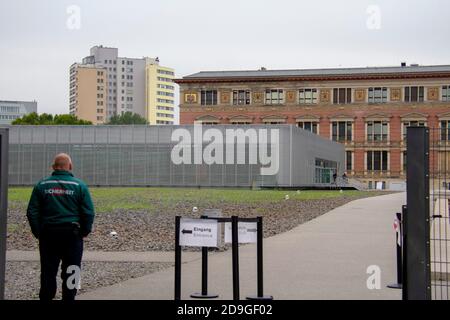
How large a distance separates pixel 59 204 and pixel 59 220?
0.68 ft

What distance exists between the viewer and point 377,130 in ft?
329

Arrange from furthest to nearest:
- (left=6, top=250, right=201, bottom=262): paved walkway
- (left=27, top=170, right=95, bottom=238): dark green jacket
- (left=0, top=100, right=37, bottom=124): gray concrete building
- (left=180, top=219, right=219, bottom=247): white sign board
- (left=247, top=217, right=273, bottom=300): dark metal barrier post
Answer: (left=0, top=100, right=37, bottom=124): gray concrete building → (left=6, top=250, right=201, bottom=262): paved walkway → (left=247, top=217, right=273, bottom=300): dark metal barrier post → (left=180, top=219, right=219, bottom=247): white sign board → (left=27, top=170, right=95, bottom=238): dark green jacket

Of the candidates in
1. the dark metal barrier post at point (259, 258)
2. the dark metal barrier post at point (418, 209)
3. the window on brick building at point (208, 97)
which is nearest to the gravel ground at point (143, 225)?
the dark metal barrier post at point (259, 258)

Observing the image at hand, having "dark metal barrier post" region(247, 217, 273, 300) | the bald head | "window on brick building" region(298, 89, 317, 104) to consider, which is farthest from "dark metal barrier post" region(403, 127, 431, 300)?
"window on brick building" region(298, 89, 317, 104)

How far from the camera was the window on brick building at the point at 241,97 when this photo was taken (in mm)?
103125

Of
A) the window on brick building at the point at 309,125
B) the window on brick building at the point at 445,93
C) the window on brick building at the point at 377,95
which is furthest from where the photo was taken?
the window on brick building at the point at 309,125

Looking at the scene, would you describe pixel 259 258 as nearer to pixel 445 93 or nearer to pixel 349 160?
pixel 445 93

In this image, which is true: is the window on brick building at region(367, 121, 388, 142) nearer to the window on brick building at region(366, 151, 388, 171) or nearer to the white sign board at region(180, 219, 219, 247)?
the window on brick building at region(366, 151, 388, 171)

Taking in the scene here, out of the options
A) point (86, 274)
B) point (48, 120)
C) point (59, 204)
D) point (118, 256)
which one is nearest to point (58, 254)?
point (59, 204)

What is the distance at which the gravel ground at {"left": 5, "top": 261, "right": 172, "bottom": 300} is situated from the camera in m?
11.7

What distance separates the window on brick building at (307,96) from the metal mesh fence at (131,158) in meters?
23.8

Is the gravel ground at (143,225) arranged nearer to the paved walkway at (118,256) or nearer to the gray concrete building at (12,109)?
the paved walkway at (118,256)

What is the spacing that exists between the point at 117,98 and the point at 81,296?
164884 millimetres
